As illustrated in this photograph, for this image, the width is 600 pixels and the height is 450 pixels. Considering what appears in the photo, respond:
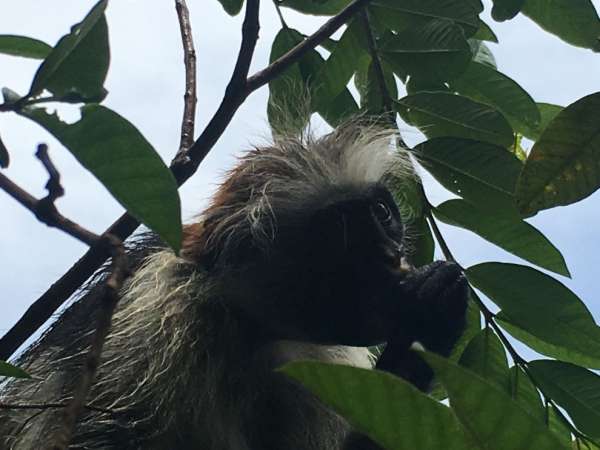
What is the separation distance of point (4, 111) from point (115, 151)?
0.14 meters

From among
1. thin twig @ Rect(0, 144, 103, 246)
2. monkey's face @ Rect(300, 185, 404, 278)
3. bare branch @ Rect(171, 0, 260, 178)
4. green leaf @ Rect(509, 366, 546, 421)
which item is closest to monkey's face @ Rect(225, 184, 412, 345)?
monkey's face @ Rect(300, 185, 404, 278)

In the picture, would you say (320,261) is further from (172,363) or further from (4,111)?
(4,111)

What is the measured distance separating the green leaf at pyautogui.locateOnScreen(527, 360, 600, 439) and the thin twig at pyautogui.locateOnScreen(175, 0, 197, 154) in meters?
1.02

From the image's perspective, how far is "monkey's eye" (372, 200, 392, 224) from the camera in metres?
2.88

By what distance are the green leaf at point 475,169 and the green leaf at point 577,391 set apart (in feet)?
1.42

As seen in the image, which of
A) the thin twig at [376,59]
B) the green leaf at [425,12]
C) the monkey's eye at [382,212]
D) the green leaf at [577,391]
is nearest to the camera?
the green leaf at [577,391]

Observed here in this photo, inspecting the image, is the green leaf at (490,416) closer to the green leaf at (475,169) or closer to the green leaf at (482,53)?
the green leaf at (475,169)

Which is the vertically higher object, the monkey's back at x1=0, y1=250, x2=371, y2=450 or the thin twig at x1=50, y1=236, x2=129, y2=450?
the thin twig at x1=50, y1=236, x2=129, y2=450

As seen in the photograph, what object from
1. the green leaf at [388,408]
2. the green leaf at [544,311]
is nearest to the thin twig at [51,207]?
the green leaf at [388,408]

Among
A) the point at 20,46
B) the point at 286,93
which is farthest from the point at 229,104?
the point at 286,93

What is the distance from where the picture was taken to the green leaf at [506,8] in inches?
89.6

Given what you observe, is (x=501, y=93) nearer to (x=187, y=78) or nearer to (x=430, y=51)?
(x=430, y=51)

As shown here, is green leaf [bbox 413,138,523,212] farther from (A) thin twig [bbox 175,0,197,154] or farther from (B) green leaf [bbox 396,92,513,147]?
(A) thin twig [bbox 175,0,197,154]

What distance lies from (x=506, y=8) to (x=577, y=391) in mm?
911
